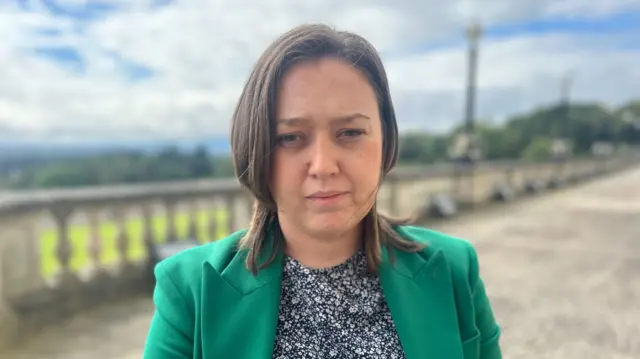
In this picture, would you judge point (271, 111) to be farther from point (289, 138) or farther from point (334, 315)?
point (334, 315)

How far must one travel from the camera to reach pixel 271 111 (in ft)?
3.55

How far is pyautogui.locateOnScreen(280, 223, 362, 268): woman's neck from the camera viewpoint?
1230 mm

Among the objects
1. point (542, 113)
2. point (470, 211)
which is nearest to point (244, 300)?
point (470, 211)

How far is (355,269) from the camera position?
50.2 inches

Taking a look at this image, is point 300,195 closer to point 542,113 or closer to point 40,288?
point 40,288

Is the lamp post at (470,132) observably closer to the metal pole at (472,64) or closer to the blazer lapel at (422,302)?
the metal pole at (472,64)

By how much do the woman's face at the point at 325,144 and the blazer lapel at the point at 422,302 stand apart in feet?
0.74

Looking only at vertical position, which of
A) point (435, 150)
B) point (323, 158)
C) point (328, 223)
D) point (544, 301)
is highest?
point (323, 158)

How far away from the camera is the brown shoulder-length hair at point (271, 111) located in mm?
1078

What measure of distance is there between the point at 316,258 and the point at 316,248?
27 millimetres

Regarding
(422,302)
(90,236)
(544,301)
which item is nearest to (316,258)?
(422,302)

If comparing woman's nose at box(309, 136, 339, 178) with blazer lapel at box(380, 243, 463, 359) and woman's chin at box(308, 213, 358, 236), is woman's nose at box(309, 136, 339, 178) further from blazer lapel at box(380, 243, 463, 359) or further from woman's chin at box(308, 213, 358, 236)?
blazer lapel at box(380, 243, 463, 359)

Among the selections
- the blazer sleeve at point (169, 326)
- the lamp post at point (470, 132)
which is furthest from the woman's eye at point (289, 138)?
the lamp post at point (470, 132)

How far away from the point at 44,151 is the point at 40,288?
1.39 meters
